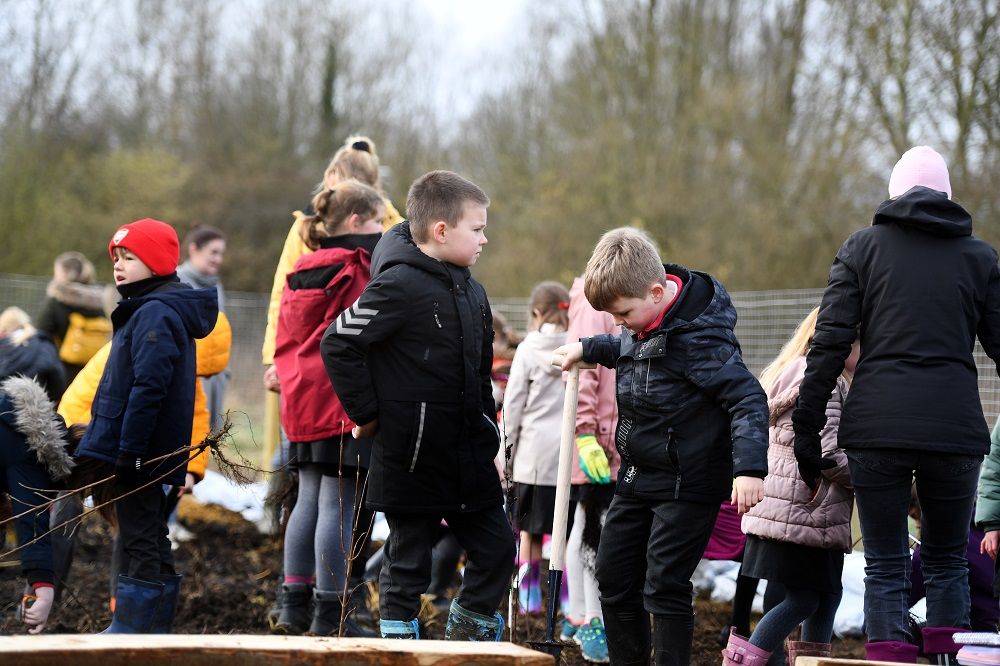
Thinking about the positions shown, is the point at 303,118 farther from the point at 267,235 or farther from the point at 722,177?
the point at 722,177

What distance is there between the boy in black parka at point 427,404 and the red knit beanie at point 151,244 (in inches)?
49.1

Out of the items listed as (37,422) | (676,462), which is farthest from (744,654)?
(37,422)

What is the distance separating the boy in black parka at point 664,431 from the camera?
3.84m

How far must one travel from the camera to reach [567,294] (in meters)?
6.27

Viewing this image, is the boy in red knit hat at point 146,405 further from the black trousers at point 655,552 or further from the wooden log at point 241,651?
the wooden log at point 241,651

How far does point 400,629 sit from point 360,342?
103 centimetres

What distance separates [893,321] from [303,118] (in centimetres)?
2528

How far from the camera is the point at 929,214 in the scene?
3986 millimetres

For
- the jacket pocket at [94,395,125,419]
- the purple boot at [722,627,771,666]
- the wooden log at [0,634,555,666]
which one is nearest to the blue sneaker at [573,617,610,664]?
the purple boot at [722,627,771,666]

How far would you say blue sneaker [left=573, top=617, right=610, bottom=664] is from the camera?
524 cm

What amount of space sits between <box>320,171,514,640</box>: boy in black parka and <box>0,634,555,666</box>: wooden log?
1339mm

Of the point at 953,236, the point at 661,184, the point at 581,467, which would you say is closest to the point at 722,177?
the point at 661,184

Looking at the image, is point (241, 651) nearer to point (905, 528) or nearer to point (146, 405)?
point (146, 405)

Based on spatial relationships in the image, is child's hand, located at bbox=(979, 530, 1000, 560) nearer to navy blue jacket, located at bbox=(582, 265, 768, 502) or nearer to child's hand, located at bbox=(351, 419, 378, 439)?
navy blue jacket, located at bbox=(582, 265, 768, 502)
